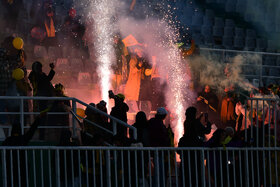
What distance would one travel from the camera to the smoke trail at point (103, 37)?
16531 millimetres

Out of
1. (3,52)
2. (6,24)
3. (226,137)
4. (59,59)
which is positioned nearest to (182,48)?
(59,59)

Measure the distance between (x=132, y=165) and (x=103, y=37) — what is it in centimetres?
1042

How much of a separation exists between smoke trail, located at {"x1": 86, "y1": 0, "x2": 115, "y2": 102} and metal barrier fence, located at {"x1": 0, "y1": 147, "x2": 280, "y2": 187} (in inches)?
296

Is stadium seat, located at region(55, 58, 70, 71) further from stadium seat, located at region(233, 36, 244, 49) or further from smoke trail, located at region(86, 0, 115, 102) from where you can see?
stadium seat, located at region(233, 36, 244, 49)

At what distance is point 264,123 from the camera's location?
10.8 metres

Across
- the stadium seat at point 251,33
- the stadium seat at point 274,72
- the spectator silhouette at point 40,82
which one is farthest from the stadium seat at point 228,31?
the spectator silhouette at point 40,82

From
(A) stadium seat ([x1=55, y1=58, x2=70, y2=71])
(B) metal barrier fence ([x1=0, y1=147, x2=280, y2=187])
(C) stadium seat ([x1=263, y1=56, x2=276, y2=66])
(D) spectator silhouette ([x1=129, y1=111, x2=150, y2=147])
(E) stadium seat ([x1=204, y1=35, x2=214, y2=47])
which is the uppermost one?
→ (E) stadium seat ([x1=204, y1=35, x2=214, y2=47])

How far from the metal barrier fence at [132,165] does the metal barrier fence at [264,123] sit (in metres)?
1.42

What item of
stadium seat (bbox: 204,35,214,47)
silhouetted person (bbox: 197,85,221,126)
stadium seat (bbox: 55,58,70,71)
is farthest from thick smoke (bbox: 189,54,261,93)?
stadium seat (bbox: 55,58,70,71)

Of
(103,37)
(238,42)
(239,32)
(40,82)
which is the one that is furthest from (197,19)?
(40,82)

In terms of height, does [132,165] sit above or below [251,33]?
below

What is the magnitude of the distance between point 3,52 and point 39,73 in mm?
1216

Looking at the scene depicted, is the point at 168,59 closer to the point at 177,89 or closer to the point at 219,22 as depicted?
the point at 177,89

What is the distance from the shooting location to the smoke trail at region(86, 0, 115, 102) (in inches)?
651
